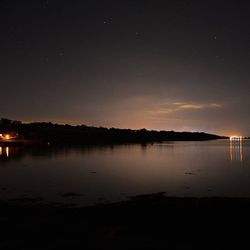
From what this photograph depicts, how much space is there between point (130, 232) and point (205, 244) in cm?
295

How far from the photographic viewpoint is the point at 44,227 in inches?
484

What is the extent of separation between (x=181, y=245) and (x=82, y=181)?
2376cm

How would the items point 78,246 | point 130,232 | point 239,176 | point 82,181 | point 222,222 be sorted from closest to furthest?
point 78,246, point 130,232, point 222,222, point 82,181, point 239,176

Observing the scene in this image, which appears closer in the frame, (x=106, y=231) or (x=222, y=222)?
(x=106, y=231)

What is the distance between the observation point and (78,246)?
10.4 meters

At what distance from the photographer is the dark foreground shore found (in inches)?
416

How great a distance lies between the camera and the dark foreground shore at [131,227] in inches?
416

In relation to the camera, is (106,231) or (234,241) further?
(106,231)

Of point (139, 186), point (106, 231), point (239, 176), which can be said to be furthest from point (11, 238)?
point (239, 176)

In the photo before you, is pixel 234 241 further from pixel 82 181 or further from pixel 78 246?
pixel 82 181

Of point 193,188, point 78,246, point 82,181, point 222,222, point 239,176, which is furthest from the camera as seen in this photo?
point 239,176

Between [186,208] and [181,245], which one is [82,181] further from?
[181,245]

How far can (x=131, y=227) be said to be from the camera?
1246 centimetres

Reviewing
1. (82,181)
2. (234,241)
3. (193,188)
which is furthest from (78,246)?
(82,181)
